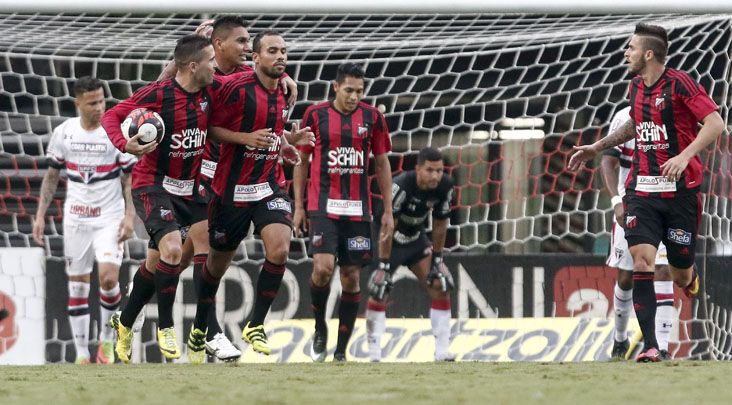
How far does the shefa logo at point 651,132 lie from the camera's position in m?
7.67

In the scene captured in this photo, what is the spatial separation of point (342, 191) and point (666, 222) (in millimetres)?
2367

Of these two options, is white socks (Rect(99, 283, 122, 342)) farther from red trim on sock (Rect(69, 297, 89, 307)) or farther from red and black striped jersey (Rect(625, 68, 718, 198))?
red and black striped jersey (Rect(625, 68, 718, 198))

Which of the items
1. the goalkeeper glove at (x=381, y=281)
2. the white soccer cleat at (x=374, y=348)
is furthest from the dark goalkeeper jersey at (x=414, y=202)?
the white soccer cleat at (x=374, y=348)

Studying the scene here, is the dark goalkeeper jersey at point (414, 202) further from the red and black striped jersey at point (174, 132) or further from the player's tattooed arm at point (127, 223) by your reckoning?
the red and black striped jersey at point (174, 132)

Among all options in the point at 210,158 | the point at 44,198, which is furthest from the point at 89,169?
the point at 210,158

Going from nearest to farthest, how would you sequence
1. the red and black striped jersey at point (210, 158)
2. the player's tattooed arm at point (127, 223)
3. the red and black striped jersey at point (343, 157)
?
the red and black striped jersey at point (210, 158) < the red and black striped jersey at point (343, 157) < the player's tattooed arm at point (127, 223)

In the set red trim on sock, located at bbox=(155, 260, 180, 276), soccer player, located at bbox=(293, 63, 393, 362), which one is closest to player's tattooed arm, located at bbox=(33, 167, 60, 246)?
soccer player, located at bbox=(293, 63, 393, 362)

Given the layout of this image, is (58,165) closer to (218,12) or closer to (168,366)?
(218,12)

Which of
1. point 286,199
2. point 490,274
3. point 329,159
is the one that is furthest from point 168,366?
point 490,274

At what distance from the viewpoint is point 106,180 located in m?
10.3

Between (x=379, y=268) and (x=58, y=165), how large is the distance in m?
2.61

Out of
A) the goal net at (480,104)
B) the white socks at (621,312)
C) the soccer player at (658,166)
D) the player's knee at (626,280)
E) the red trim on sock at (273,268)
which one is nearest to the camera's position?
the soccer player at (658,166)

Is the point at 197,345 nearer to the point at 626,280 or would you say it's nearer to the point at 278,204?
the point at 278,204

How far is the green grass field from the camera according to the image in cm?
505
